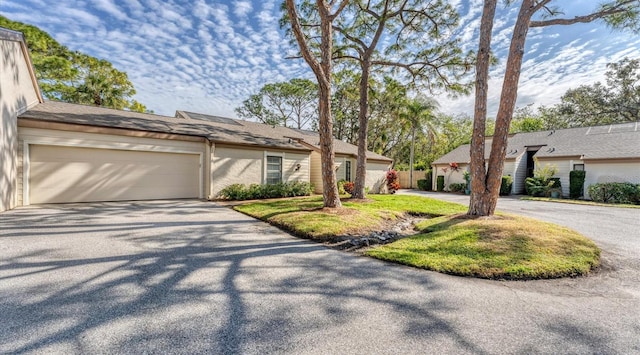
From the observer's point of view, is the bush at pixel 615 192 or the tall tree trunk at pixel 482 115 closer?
the tall tree trunk at pixel 482 115

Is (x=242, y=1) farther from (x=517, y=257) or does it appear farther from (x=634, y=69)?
(x=634, y=69)

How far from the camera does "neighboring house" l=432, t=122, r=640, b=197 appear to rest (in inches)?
549

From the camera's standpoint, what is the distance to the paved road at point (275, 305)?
6.79 ft

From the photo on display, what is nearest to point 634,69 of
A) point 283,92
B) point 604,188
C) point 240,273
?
point 604,188

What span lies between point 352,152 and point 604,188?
13.2 meters

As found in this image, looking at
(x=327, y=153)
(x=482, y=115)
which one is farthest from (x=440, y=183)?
(x=327, y=153)

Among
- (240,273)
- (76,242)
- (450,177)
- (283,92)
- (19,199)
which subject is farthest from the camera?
(283,92)

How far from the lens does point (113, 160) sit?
9.45 meters

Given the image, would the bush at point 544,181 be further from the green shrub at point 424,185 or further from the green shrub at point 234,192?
the green shrub at point 234,192

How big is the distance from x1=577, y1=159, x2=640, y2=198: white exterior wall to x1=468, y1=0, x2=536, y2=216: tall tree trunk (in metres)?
13.5

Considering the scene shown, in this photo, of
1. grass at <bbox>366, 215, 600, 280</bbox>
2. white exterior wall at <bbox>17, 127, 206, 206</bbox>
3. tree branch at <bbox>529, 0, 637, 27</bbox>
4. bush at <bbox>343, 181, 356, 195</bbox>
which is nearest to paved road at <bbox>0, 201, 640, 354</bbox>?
grass at <bbox>366, 215, 600, 280</bbox>

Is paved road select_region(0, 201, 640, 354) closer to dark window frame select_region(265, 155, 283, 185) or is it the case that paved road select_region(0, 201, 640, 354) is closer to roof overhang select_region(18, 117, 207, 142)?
roof overhang select_region(18, 117, 207, 142)

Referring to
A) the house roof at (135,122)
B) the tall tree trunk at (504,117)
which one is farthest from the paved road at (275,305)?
the house roof at (135,122)

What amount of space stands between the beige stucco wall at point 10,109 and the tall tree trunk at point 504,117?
12.0 meters
